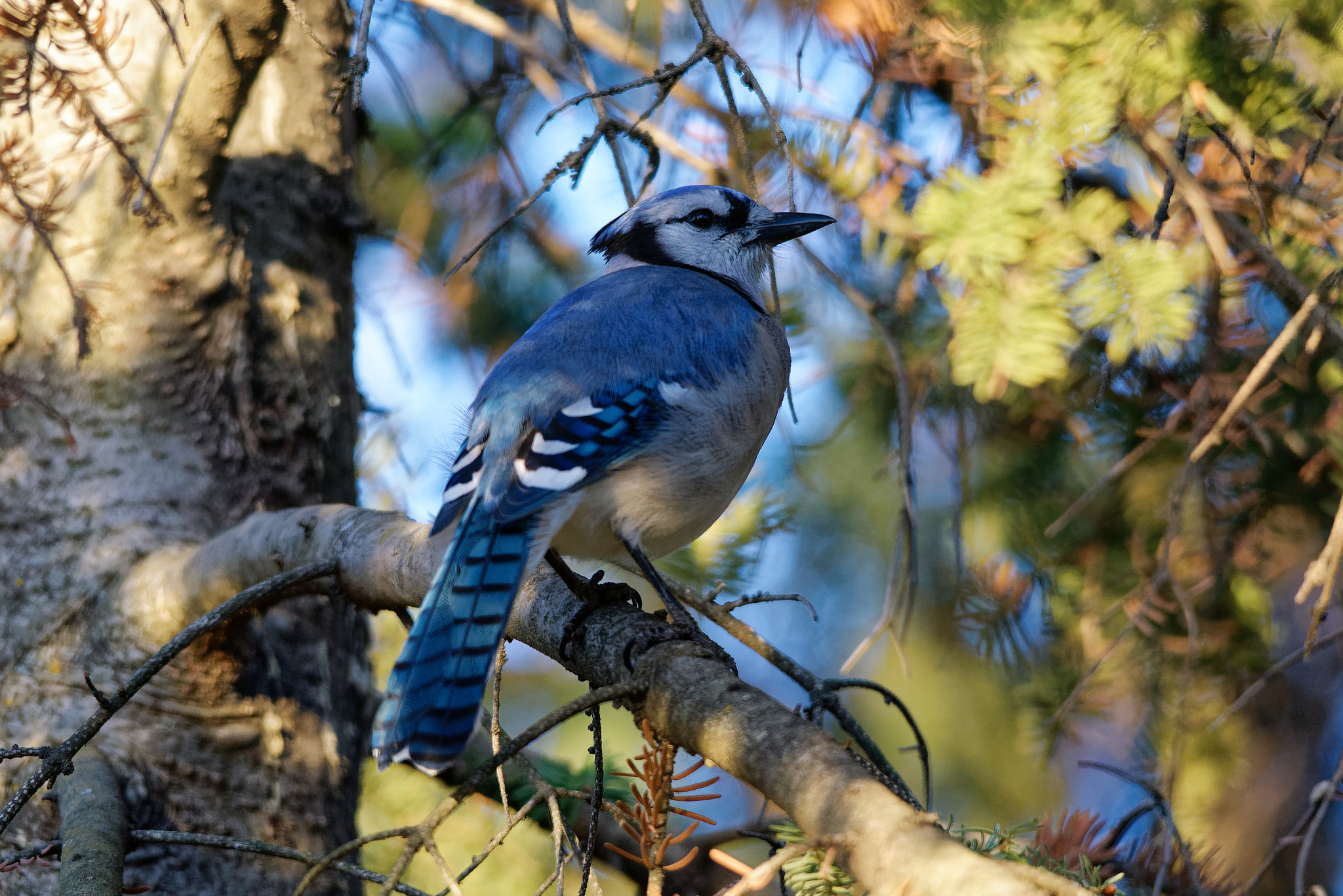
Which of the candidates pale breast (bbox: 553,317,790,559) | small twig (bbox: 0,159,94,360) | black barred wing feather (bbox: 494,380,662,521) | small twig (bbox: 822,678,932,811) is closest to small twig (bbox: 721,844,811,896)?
small twig (bbox: 822,678,932,811)

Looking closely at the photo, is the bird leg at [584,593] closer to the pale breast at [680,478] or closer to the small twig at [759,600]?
the pale breast at [680,478]

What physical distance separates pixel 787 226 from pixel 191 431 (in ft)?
3.70

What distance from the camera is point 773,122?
1.22m

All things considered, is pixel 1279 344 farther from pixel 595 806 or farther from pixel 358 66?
pixel 358 66

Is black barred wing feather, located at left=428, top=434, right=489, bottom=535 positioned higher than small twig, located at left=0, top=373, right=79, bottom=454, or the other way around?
small twig, located at left=0, top=373, right=79, bottom=454

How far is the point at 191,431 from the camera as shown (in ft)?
5.93

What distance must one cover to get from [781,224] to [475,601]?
3.57 ft

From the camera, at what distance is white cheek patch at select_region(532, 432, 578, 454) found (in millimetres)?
1443

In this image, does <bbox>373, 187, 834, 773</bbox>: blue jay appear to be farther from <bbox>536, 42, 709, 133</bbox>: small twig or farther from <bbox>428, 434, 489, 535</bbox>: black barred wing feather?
<bbox>536, 42, 709, 133</bbox>: small twig

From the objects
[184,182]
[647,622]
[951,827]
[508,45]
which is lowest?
[951,827]

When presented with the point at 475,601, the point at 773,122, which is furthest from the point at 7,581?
Answer: the point at 773,122

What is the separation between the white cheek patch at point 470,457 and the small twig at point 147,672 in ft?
0.73

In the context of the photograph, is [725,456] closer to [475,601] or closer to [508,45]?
[475,601]

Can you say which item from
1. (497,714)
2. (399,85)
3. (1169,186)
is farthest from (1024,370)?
(399,85)
